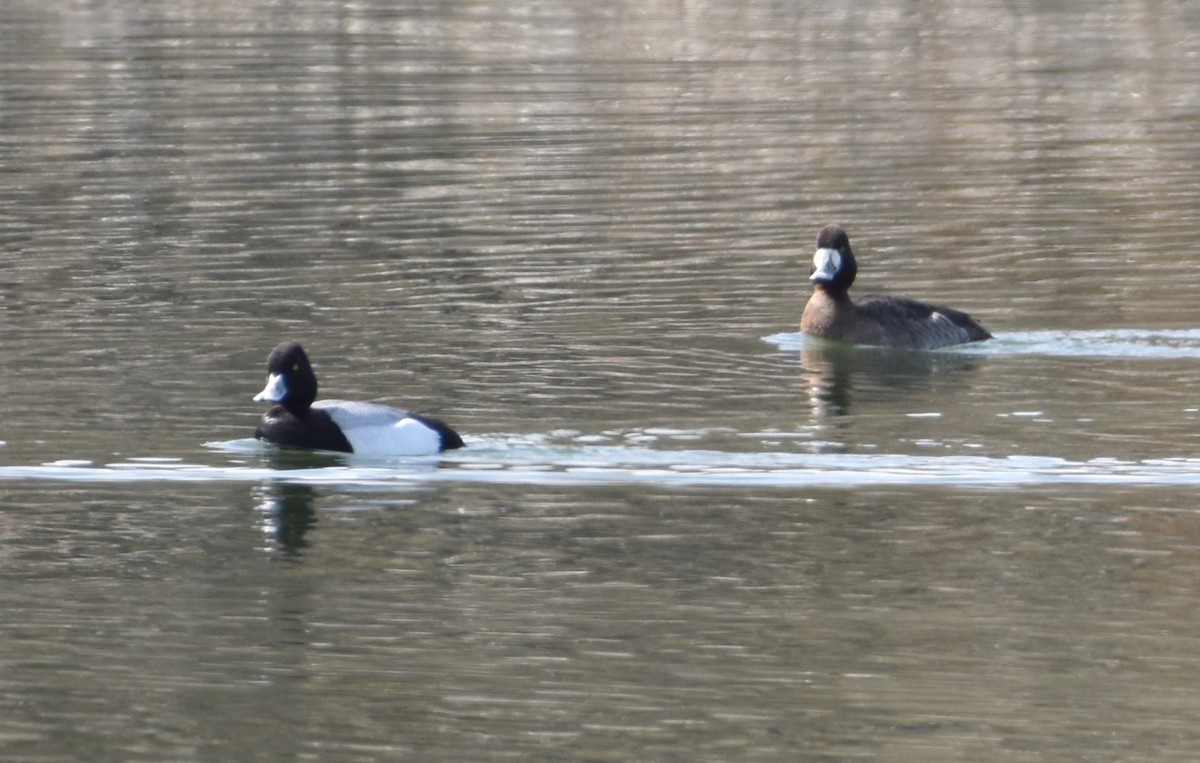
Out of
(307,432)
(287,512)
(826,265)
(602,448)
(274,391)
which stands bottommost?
(287,512)

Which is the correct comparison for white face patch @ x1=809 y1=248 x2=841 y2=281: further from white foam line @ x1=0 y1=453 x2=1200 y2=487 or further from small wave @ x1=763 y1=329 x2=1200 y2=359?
white foam line @ x1=0 y1=453 x2=1200 y2=487

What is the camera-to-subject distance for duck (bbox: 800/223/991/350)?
2144 centimetres

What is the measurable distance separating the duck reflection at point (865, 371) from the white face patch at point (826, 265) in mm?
613

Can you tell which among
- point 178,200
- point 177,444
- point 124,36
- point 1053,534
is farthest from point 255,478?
point 124,36

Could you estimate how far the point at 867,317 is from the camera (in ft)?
72.5

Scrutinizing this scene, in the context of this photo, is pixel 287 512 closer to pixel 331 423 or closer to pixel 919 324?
pixel 331 423

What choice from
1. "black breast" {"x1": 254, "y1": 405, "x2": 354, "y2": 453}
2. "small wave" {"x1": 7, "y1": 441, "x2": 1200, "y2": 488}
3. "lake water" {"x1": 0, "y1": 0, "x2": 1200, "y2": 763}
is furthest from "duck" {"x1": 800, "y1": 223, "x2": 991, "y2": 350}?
"black breast" {"x1": 254, "y1": 405, "x2": 354, "y2": 453}

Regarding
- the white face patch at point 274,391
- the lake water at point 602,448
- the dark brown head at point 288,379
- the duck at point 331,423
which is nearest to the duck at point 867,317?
the lake water at point 602,448

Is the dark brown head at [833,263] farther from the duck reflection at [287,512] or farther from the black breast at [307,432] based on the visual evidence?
the duck reflection at [287,512]

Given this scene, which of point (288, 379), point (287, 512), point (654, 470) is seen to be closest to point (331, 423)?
point (288, 379)

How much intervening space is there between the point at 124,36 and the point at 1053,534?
45912 millimetres

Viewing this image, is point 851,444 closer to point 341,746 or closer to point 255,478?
point 255,478

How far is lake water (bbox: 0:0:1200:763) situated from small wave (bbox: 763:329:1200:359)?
0.07 metres

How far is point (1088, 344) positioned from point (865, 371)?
1.92 m
